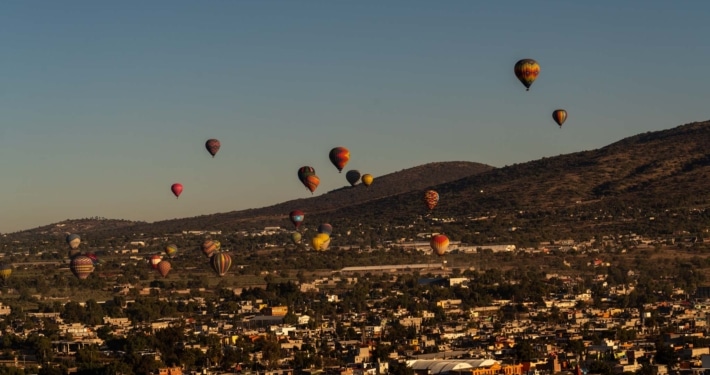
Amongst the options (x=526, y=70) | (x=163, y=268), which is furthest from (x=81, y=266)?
(x=526, y=70)

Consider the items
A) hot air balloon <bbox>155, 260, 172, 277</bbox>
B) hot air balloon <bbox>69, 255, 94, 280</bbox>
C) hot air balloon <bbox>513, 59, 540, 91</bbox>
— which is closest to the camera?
hot air balloon <bbox>513, 59, 540, 91</bbox>

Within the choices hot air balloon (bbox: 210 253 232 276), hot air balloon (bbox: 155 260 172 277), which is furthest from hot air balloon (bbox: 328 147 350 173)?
hot air balloon (bbox: 155 260 172 277)

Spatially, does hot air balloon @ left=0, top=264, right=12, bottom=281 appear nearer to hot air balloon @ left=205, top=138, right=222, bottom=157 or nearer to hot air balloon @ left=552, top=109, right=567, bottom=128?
hot air balloon @ left=205, top=138, right=222, bottom=157

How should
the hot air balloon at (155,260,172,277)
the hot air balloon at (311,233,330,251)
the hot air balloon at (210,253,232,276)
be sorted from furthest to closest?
1. the hot air balloon at (311,233,330,251)
2. the hot air balloon at (155,260,172,277)
3. the hot air balloon at (210,253,232,276)

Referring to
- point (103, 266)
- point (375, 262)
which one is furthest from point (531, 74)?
point (103, 266)

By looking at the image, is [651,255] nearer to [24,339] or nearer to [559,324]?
[559,324]

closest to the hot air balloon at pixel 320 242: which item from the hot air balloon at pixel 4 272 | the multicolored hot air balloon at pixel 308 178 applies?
the hot air balloon at pixel 4 272

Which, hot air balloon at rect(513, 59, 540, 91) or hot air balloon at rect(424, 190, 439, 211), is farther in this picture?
hot air balloon at rect(424, 190, 439, 211)
